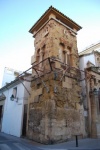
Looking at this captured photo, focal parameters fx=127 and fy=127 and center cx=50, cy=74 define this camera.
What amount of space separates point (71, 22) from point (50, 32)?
2425 mm

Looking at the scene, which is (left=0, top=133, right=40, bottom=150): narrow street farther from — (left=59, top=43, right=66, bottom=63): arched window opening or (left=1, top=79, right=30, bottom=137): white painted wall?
(left=59, top=43, right=66, bottom=63): arched window opening

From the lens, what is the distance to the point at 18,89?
398 inches

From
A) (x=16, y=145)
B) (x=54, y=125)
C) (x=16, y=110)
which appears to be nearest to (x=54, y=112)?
(x=54, y=125)

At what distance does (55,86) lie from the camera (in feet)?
22.2

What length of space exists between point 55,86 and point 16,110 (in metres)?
4.39

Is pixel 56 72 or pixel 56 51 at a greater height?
pixel 56 51

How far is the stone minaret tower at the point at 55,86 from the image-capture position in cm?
628

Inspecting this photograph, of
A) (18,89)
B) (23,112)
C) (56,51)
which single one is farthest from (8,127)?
(56,51)

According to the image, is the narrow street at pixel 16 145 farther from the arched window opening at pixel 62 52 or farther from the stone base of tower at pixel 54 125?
the arched window opening at pixel 62 52

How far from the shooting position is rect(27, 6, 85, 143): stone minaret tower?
20.6ft

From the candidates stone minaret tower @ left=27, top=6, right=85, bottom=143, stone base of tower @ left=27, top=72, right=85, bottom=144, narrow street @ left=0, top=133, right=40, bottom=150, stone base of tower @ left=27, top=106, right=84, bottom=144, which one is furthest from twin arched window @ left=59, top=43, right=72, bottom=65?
narrow street @ left=0, top=133, right=40, bottom=150

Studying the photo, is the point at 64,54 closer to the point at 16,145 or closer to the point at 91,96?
the point at 91,96

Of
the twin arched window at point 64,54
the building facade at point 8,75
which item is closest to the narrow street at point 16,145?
the twin arched window at point 64,54

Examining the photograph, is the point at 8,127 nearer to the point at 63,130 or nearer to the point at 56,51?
the point at 63,130
